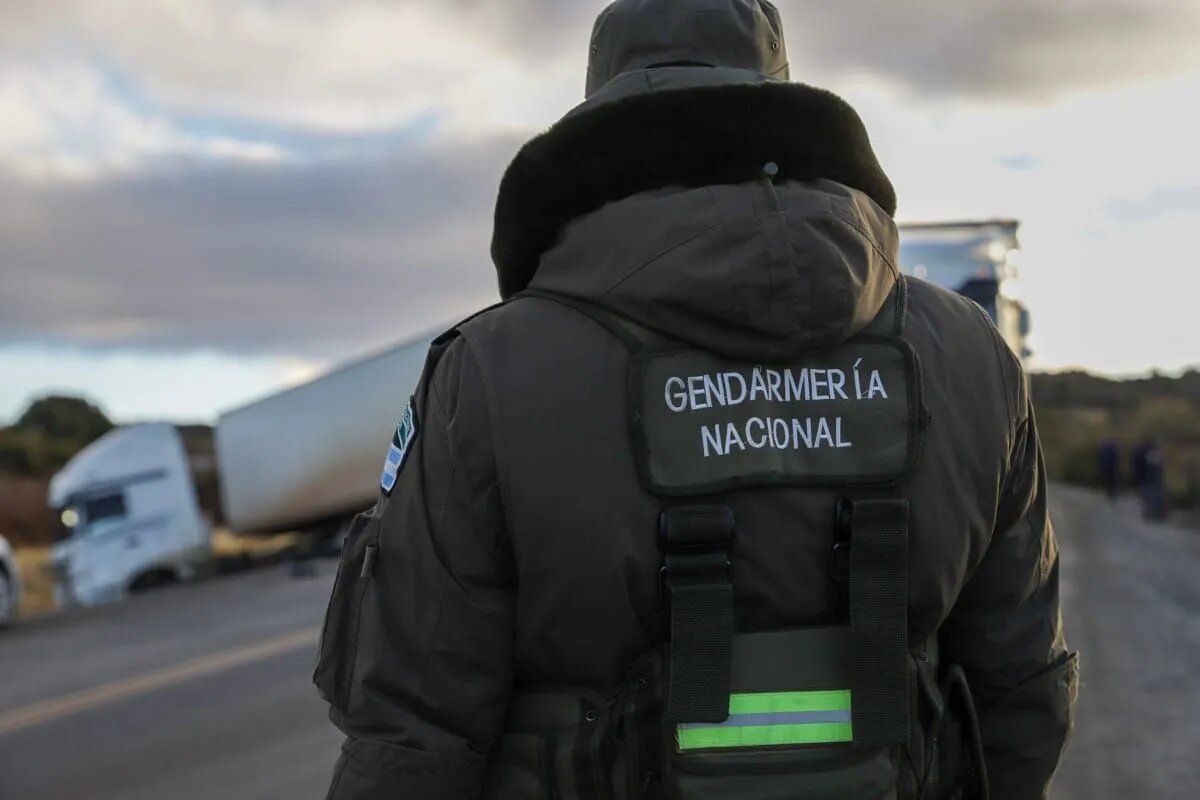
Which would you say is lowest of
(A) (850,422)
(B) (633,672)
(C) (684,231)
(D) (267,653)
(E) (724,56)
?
(D) (267,653)

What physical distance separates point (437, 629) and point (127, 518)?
655 inches

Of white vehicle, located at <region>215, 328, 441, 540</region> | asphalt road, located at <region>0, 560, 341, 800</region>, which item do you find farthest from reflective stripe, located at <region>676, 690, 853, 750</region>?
white vehicle, located at <region>215, 328, 441, 540</region>

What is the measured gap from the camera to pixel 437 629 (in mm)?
1560

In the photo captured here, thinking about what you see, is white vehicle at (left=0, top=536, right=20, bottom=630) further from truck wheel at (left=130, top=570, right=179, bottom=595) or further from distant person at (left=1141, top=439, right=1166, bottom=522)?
distant person at (left=1141, top=439, right=1166, bottom=522)

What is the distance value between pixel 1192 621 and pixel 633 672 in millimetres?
9139

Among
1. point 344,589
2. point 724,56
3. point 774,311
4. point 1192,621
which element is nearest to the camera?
point 774,311

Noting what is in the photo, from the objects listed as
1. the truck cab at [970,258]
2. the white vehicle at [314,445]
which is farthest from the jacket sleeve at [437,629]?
the white vehicle at [314,445]

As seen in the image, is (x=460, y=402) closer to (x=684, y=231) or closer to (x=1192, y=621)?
(x=684, y=231)

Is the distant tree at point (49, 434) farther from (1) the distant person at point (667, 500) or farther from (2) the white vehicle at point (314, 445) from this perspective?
(1) the distant person at point (667, 500)

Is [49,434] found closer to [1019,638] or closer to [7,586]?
[7,586]

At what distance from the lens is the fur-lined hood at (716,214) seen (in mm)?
1517

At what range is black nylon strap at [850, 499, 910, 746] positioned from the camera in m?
1.56

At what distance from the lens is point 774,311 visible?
1.52 metres

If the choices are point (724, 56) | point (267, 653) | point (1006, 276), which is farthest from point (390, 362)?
point (724, 56)
